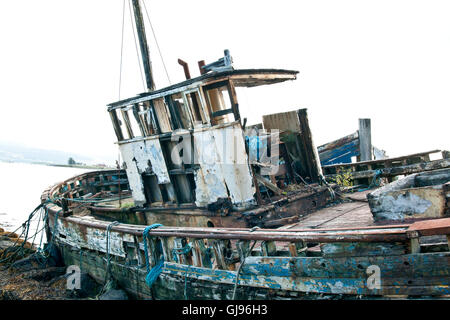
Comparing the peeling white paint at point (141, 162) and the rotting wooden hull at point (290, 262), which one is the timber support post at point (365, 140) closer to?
the peeling white paint at point (141, 162)

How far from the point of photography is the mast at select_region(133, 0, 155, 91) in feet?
32.7

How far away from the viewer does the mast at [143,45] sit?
997 centimetres

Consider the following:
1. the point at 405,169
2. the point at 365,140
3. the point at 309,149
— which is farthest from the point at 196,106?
the point at 365,140

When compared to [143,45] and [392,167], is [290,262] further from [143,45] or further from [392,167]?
[143,45]

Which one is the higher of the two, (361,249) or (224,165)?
(224,165)

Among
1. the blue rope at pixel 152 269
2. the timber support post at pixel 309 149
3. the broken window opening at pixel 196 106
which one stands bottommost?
the blue rope at pixel 152 269

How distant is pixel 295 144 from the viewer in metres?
8.86

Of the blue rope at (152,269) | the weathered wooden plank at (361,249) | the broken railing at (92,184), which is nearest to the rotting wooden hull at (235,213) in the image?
the blue rope at (152,269)

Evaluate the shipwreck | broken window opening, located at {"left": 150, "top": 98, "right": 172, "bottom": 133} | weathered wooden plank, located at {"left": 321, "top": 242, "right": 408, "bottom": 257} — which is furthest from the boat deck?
broken window opening, located at {"left": 150, "top": 98, "right": 172, "bottom": 133}

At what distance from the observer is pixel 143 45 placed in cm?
1023

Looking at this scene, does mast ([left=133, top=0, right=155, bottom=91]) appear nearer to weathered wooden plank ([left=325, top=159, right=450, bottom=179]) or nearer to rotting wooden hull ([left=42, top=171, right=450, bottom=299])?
rotting wooden hull ([left=42, top=171, right=450, bottom=299])

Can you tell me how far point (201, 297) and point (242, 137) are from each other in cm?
301

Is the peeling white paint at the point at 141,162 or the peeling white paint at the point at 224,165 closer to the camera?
the peeling white paint at the point at 224,165
